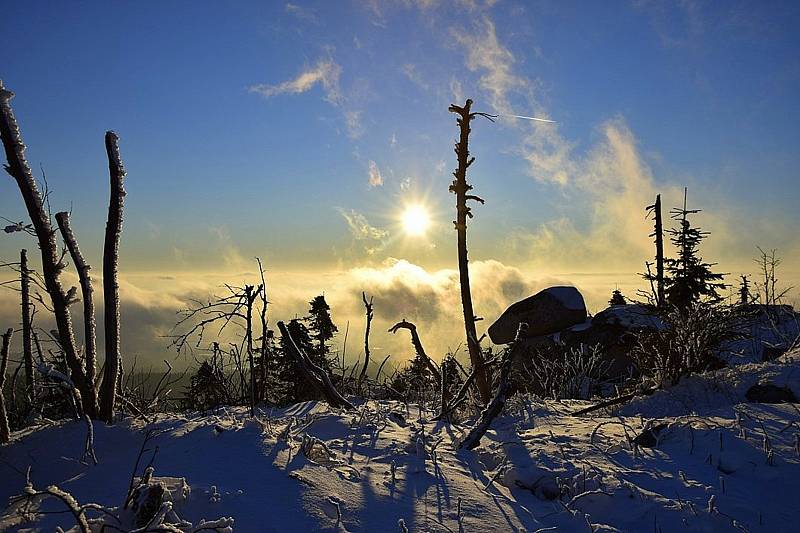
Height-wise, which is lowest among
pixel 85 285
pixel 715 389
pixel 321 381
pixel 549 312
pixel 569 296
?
pixel 321 381

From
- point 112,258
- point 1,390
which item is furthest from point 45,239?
point 1,390

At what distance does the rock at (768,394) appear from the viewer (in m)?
6.74

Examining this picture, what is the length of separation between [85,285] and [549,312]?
798 inches

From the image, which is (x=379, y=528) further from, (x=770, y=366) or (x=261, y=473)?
(x=770, y=366)

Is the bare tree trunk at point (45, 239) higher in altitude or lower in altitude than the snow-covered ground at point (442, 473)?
higher

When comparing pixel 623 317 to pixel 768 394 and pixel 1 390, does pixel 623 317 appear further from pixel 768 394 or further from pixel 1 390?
pixel 1 390

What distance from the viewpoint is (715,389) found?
7.85m

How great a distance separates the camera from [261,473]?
11.2 feet

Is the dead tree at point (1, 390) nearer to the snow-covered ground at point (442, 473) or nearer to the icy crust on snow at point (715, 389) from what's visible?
the snow-covered ground at point (442, 473)

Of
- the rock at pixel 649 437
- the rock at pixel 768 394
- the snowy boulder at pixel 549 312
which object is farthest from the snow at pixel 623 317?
the rock at pixel 649 437

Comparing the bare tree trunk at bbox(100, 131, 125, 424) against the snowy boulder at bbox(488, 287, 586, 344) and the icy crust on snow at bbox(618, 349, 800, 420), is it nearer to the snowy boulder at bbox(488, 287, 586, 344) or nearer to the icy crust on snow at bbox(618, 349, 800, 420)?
the icy crust on snow at bbox(618, 349, 800, 420)

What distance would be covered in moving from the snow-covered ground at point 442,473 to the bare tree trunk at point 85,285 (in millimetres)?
772

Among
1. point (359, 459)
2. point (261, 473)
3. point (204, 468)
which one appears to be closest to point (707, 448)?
point (359, 459)

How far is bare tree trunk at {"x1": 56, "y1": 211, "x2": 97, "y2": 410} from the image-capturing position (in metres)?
5.20
